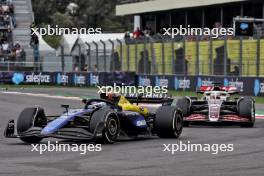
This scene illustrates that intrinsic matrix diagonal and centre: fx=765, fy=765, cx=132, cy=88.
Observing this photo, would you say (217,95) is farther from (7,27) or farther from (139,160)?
(7,27)

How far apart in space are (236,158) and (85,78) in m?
34.0

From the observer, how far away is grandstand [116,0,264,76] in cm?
3266

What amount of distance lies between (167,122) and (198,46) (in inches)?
865

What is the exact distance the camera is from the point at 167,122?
13.9m

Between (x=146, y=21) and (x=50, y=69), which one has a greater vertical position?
(x=146, y=21)

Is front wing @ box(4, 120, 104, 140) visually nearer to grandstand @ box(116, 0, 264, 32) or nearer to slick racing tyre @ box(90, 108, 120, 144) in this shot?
slick racing tyre @ box(90, 108, 120, 144)

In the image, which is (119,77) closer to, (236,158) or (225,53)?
(225,53)

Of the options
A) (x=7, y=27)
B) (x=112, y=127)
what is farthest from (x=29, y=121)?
(x=7, y=27)

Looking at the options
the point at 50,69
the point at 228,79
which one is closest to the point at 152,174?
→ the point at 228,79

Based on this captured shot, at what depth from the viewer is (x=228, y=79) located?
3338cm

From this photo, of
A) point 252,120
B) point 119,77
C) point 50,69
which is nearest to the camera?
point 252,120

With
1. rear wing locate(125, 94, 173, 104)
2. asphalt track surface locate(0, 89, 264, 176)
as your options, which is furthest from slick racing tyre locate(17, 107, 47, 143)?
rear wing locate(125, 94, 173, 104)

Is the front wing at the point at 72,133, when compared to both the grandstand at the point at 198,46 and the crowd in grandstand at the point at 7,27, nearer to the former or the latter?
the grandstand at the point at 198,46

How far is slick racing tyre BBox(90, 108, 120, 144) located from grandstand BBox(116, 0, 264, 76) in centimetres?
1950
